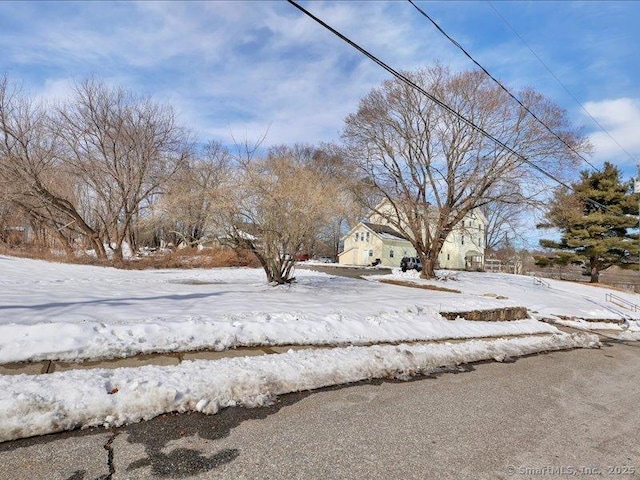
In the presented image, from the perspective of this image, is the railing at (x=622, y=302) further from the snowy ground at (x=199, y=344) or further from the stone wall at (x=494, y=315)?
the snowy ground at (x=199, y=344)

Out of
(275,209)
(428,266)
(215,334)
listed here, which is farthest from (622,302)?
(215,334)

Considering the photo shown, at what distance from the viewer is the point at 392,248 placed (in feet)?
152

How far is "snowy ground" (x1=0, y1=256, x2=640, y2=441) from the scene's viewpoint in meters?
3.59

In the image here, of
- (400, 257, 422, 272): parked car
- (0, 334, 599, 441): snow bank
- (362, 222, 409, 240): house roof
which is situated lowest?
(0, 334, 599, 441): snow bank

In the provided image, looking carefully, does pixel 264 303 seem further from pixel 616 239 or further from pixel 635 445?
pixel 616 239

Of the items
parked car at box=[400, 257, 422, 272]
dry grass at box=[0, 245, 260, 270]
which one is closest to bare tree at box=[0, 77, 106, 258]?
dry grass at box=[0, 245, 260, 270]

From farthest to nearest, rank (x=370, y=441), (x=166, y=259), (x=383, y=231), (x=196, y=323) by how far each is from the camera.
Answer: (x=383, y=231) → (x=166, y=259) → (x=196, y=323) → (x=370, y=441)

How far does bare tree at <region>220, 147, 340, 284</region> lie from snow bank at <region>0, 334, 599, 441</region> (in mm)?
6347

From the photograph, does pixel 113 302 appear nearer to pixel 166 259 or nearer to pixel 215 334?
pixel 215 334

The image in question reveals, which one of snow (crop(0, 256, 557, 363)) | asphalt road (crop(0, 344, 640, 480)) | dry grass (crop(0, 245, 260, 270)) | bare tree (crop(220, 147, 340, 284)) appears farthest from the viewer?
dry grass (crop(0, 245, 260, 270))

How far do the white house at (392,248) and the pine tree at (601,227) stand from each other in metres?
13.1

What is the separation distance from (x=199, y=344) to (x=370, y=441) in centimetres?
309

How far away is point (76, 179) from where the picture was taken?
27.3 metres

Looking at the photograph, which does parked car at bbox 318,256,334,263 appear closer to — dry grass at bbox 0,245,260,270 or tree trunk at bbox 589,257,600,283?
dry grass at bbox 0,245,260,270
